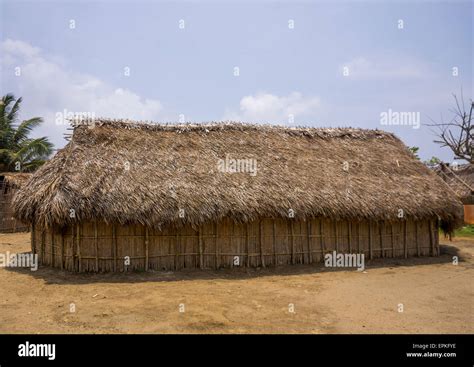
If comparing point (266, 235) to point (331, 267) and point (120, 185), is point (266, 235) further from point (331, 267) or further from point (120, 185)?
point (120, 185)

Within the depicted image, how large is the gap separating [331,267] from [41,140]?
19038mm

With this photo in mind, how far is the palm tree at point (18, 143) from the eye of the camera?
20.8 meters

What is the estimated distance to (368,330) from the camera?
603cm

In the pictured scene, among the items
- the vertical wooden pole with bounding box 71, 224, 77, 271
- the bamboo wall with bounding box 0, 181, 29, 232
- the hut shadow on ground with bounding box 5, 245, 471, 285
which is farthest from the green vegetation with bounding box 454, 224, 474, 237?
the bamboo wall with bounding box 0, 181, 29, 232

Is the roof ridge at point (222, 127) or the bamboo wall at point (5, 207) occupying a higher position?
the roof ridge at point (222, 127)

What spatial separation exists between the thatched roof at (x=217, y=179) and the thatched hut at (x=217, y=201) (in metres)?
0.04

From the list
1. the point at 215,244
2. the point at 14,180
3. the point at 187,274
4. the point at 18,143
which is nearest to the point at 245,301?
the point at 187,274

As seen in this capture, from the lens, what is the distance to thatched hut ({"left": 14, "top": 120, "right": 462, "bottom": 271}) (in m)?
9.70

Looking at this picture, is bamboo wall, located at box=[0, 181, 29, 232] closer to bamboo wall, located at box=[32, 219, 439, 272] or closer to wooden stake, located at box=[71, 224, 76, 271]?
bamboo wall, located at box=[32, 219, 439, 272]

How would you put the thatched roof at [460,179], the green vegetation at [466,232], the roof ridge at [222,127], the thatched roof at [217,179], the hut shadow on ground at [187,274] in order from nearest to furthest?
the hut shadow on ground at [187,274]
the thatched roof at [217,179]
the roof ridge at [222,127]
the green vegetation at [466,232]
the thatched roof at [460,179]

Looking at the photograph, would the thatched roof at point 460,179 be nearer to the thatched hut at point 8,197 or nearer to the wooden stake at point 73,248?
the wooden stake at point 73,248

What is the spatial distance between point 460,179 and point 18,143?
25.4 m

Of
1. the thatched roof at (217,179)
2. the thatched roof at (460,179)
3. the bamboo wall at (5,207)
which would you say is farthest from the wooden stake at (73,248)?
the thatched roof at (460,179)

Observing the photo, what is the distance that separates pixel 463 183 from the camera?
18.5 metres
